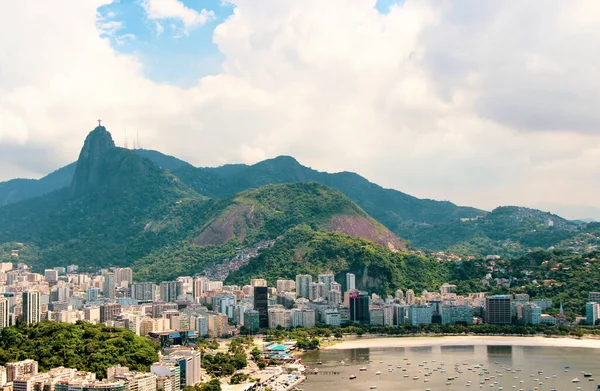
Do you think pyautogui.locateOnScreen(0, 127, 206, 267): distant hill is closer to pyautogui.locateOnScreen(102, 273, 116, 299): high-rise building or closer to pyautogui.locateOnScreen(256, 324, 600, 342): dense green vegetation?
pyautogui.locateOnScreen(102, 273, 116, 299): high-rise building

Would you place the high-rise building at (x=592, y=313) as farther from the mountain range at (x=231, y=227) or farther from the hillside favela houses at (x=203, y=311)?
the mountain range at (x=231, y=227)

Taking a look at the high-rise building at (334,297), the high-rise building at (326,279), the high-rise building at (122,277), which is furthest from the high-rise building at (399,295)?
the high-rise building at (122,277)

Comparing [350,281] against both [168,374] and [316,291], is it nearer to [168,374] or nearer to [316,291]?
[316,291]

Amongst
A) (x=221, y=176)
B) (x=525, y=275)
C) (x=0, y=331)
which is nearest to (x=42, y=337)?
(x=0, y=331)

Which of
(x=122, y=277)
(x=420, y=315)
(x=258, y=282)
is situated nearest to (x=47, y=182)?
(x=122, y=277)

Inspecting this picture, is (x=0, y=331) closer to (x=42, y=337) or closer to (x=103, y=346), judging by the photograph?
(x=42, y=337)
